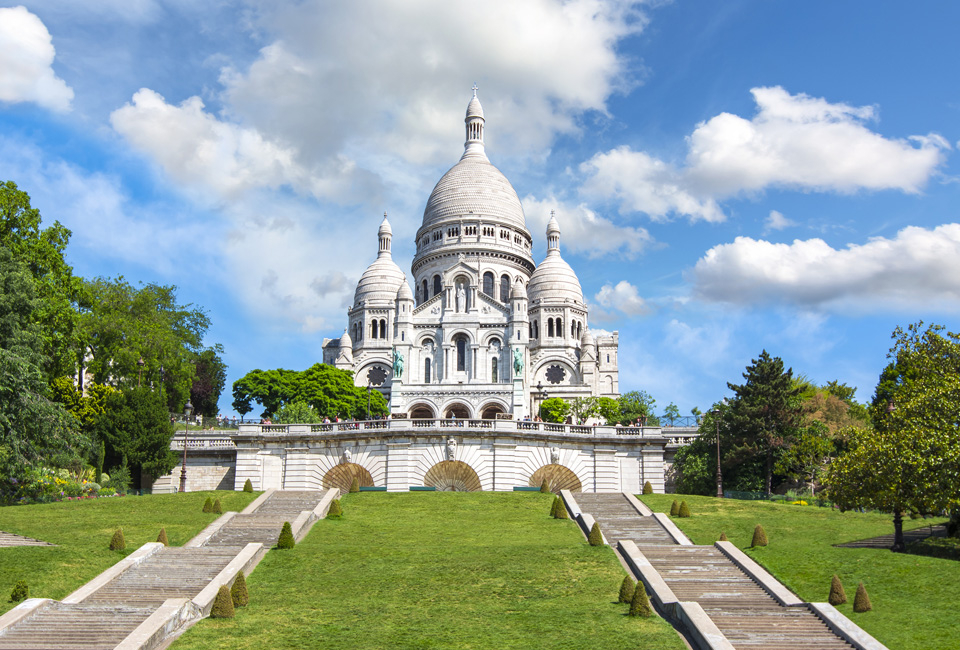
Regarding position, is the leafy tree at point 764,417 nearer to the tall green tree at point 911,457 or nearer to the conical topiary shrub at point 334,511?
the tall green tree at point 911,457

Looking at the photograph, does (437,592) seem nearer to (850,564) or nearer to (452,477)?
(850,564)

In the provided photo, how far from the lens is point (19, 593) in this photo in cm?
2250

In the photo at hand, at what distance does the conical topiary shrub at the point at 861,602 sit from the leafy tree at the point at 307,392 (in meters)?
59.3

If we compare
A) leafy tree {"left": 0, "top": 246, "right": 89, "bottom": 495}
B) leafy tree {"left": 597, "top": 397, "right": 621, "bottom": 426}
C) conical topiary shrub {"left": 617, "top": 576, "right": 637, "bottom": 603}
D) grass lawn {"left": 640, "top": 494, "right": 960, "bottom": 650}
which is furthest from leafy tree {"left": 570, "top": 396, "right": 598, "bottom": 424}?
conical topiary shrub {"left": 617, "top": 576, "right": 637, "bottom": 603}

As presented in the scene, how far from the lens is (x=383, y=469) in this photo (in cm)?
4466

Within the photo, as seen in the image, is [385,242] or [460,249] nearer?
[460,249]

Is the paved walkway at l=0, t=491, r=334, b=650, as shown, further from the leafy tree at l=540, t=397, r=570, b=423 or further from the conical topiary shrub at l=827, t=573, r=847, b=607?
the leafy tree at l=540, t=397, r=570, b=423

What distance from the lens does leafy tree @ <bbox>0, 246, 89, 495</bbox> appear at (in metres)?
36.2

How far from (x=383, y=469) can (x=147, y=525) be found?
14484mm

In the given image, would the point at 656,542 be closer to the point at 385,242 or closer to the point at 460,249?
the point at 460,249

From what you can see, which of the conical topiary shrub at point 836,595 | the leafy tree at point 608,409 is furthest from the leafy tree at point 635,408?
the conical topiary shrub at point 836,595

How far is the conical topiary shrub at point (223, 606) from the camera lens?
21.9 metres

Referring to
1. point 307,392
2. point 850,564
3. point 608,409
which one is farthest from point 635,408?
point 850,564

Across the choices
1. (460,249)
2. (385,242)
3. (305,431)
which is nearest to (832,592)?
(305,431)
